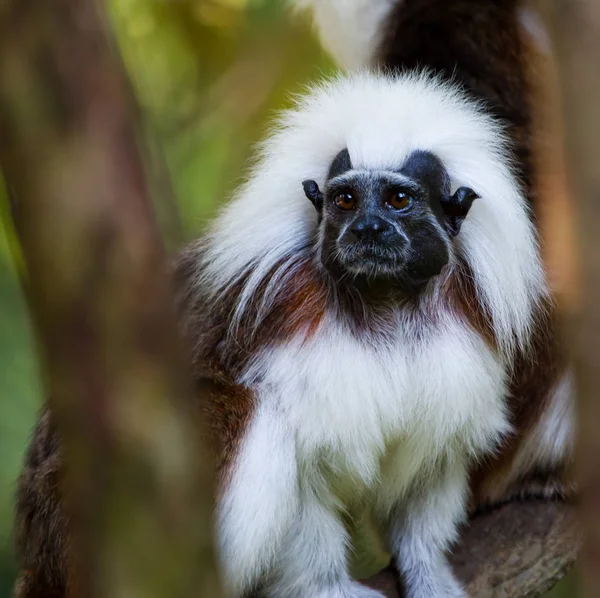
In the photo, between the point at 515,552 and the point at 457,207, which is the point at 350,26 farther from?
the point at 515,552

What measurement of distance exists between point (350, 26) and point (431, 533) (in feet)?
8.25

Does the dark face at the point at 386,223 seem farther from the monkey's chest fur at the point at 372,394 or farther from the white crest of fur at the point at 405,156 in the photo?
the monkey's chest fur at the point at 372,394

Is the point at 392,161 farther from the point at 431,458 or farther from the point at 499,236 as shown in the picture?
the point at 431,458

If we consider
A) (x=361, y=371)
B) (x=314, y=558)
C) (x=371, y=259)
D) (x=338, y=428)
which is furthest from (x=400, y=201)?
(x=314, y=558)

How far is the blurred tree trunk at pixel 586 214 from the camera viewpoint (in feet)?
5.12

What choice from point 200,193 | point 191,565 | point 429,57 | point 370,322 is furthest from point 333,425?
point 200,193

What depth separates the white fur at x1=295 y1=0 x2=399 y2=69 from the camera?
4.74 metres

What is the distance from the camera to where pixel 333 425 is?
3016 mm

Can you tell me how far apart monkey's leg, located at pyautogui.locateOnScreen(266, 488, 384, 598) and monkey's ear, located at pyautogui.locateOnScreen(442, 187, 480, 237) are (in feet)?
2.97

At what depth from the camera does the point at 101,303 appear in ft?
4.90

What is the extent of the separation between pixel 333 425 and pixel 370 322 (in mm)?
329

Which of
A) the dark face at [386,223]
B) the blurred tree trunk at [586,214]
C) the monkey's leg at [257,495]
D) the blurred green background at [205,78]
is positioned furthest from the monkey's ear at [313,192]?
the blurred green background at [205,78]

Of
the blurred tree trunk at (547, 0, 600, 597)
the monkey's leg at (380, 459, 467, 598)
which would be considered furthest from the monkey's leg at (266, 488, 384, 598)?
the blurred tree trunk at (547, 0, 600, 597)

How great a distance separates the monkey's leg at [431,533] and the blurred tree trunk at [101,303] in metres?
1.95
